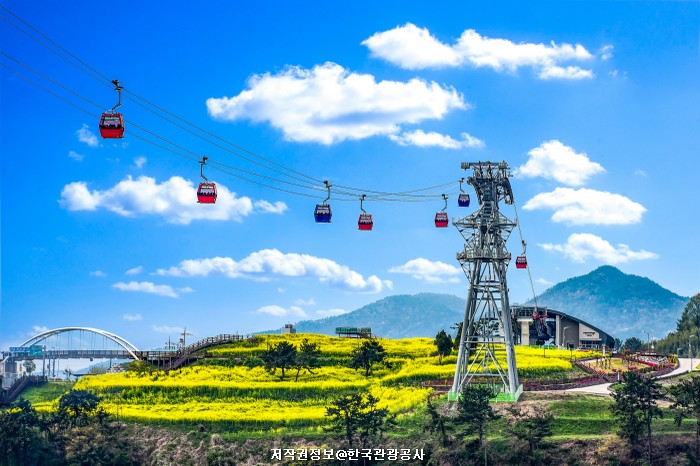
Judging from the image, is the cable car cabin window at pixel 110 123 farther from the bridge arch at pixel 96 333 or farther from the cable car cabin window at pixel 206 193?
the bridge arch at pixel 96 333

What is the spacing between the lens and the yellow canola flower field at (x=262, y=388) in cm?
8181

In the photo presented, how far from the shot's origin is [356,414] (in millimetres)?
70438

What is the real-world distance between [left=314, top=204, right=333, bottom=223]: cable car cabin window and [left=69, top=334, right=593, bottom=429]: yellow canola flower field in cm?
2401

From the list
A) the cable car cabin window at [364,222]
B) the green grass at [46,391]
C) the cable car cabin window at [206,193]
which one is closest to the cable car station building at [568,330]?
the green grass at [46,391]

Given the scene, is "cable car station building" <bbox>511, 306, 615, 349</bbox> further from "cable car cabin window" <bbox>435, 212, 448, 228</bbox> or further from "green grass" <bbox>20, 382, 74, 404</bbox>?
"cable car cabin window" <bbox>435, 212, 448, 228</bbox>

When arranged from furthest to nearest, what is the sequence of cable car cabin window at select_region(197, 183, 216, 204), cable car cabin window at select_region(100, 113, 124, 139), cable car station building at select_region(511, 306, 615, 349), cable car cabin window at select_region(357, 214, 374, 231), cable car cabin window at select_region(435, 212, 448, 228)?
cable car station building at select_region(511, 306, 615, 349) → cable car cabin window at select_region(435, 212, 448, 228) → cable car cabin window at select_region(357, 214, 374, 231) → cable car cabin window at select_region(197, 183, 216, 204) → cable car cabin window at select_region(100, 113, 124, 139)

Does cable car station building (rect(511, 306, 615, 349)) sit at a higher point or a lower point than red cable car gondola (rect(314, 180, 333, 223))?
lower

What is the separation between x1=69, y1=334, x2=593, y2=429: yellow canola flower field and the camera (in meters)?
81.8

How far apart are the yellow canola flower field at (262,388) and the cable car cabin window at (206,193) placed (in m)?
30.7

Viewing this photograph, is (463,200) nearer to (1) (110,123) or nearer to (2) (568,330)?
(1) (110,123)

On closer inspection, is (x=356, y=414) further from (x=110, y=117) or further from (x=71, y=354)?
(x=71, y=354)

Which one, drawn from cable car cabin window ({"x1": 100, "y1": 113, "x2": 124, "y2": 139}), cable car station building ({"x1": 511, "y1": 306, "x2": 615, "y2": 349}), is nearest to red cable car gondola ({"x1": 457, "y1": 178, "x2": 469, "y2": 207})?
cable car cabin window ({"x1": 100, "y1": 113, "x2": 124, "y2": 139})

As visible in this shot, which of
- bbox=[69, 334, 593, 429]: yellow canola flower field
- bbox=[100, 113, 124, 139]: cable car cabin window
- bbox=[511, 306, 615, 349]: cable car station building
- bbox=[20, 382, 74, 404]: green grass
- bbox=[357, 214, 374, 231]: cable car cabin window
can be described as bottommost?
bbox=[20, 382, 74, 404]: green grass

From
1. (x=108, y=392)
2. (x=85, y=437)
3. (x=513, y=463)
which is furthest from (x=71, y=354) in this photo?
(x=513, y=463)
